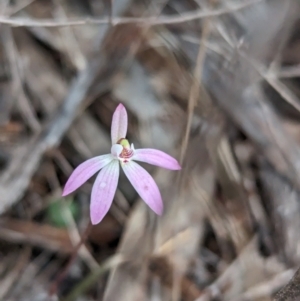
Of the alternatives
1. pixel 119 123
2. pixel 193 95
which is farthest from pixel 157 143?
pixel 119 123

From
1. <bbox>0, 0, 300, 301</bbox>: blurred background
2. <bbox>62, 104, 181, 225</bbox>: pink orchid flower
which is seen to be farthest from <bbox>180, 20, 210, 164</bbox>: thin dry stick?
<bbox>62, 104, 181, 225</bbox>: pink orchid flower

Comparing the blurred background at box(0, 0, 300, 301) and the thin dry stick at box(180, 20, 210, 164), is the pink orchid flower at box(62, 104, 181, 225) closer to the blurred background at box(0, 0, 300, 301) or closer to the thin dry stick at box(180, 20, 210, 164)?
the thin dry stick at box(180, 20, 210, 164)

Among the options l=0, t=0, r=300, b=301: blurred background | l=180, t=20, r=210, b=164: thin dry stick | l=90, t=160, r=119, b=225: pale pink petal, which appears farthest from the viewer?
l=0, t=0, r=300, b=301: blurred background

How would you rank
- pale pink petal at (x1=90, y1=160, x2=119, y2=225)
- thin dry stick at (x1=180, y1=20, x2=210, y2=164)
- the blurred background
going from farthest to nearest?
the blurred background, thin dry stick at (x1=180, y1=20, x2=210, y2=164), pale pink petal at (x1=90, y1=160, x2=119, y2=225)

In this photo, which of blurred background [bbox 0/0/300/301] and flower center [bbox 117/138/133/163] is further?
blurred background [bbox 0/0/300/301]

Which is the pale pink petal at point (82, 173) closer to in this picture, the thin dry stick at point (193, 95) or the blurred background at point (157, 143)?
the thin dry stick at point (193, 95)

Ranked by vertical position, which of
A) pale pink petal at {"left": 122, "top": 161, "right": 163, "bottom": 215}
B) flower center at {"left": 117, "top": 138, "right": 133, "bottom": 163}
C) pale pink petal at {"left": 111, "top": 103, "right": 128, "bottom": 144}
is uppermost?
pale pink petal at {"left": 111, "top": 103, "right": 128, "bottom": 144}

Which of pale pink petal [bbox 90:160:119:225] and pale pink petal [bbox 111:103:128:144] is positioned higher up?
pale pink petal [bbox 111:103:128:144]

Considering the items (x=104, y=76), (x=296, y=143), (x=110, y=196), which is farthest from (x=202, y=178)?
(x=110, y=196)

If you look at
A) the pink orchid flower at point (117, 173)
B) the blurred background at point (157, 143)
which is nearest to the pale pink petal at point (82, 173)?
the pink orchid flower at point (117, 173)

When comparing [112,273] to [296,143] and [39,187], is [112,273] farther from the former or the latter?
[296,143]
